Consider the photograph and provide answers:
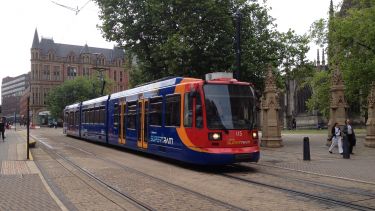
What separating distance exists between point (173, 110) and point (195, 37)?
1393cm

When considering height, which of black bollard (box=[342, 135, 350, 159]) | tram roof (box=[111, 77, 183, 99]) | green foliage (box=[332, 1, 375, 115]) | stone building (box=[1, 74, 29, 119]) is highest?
stone building (box=[1, 74, 29, 119])

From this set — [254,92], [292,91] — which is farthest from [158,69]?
[292,91]

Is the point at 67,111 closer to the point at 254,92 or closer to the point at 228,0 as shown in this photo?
the point at 228,0

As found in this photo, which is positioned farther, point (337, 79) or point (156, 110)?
point (337, 79)

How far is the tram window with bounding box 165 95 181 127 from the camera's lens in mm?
15578

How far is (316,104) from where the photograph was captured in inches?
1944

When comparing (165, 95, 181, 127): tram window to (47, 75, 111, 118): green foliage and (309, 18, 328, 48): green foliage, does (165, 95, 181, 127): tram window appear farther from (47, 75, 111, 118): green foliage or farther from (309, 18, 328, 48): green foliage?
(47, 75, 111, 118): green foliage

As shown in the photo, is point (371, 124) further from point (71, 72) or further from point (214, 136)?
point (71, 72)

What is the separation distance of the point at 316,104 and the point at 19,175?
133 ft

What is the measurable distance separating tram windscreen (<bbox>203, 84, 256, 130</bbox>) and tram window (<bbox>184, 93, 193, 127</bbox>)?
24.5 inches

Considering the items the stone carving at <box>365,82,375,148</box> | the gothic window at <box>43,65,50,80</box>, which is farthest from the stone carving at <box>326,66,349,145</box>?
the gothic window at <box>43,65,50,80</box>

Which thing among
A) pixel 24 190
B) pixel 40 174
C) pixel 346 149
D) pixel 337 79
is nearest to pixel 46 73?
pixel 337 79

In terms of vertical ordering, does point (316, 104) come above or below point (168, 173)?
above

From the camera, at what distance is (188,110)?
587 inches
